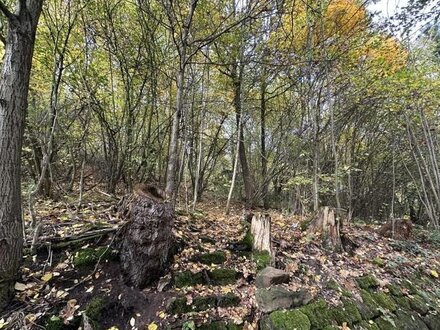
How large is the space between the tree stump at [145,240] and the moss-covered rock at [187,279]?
0.49ft

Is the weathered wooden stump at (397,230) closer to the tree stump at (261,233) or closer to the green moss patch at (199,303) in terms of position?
the tree stump at (261,233)

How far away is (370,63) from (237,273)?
506 cm

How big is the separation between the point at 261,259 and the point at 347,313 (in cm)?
93

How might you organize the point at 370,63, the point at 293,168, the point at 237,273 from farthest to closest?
the point at 293,168, the point at 370,63, the point at 237,273

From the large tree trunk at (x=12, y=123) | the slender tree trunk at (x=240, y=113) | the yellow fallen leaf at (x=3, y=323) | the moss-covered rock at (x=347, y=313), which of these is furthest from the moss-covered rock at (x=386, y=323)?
the slender tree trunk at (x=240, y=113)

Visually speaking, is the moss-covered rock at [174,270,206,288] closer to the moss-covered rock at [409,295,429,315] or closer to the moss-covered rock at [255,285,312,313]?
the moss-covered rock at [255,285,312,313]

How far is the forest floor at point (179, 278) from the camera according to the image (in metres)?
1.94

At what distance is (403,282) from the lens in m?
3.20

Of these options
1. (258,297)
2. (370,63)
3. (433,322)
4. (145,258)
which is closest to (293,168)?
(370,63)

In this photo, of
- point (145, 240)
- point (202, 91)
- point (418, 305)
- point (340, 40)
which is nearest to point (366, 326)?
point (418, 305)

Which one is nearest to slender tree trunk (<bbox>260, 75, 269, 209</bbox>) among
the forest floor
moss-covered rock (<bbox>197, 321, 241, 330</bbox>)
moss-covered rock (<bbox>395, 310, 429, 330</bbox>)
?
the forest floor

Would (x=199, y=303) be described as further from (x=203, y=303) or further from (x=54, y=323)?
(x=54, y=323)

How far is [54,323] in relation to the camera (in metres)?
1.81

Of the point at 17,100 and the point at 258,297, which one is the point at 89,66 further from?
the point at 258,297
